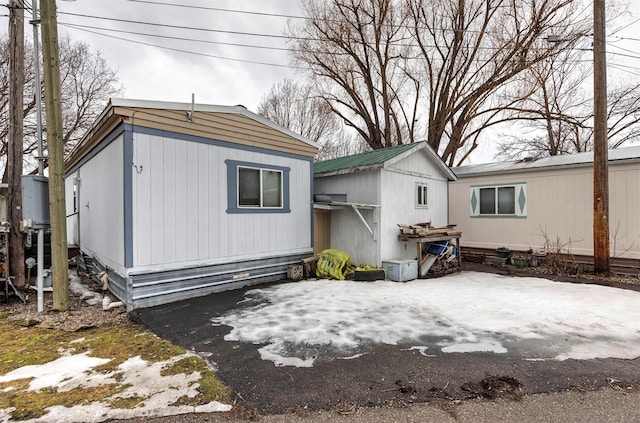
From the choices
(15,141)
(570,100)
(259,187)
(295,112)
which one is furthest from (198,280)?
(570,100)

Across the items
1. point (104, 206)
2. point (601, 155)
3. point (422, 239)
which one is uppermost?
point (601, 155)

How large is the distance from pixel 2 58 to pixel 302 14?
42.2 ft

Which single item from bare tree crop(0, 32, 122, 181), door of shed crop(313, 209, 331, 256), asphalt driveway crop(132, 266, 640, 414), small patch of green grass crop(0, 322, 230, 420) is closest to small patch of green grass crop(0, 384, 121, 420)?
small patch of green grass crop(0, 322, 230, 420)

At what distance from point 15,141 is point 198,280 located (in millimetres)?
4022

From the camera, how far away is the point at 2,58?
13477 millimetres

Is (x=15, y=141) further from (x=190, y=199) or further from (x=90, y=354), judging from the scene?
(x=90, y=354)

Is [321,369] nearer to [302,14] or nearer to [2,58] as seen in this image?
[302,14]

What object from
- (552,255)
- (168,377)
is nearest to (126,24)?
(168,377)

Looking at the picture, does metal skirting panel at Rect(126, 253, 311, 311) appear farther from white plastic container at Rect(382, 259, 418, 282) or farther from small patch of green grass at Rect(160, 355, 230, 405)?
small patch of green grass at Rect(160, 355, 230, 405)

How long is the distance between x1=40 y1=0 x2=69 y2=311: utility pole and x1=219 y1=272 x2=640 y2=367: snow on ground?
2.68 meters

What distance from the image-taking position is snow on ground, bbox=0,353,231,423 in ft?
7.48

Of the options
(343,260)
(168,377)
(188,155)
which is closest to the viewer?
(168,377)

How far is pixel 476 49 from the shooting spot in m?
14.1

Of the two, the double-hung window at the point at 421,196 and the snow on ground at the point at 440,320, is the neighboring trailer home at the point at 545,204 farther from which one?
the snow on ground at the point at 440,320
